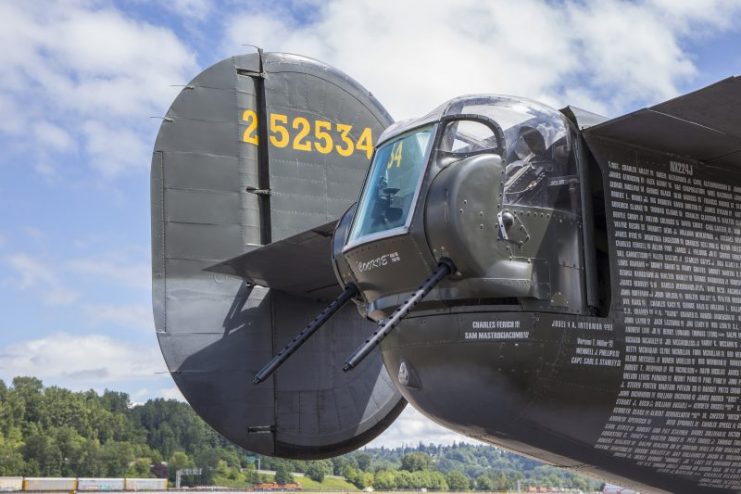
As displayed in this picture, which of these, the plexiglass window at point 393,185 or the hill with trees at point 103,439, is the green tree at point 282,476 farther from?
the plexiglass window at point 393,185

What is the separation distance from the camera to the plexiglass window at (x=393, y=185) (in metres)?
8.22

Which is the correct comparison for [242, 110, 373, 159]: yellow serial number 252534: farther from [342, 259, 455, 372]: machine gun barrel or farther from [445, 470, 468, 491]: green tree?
[445, 470, 468, 491]: green tree

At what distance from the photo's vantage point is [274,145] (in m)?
12.8

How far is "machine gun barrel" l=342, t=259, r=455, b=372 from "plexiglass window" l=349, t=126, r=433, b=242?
61 centimetres

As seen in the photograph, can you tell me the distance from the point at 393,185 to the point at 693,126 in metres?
2.75

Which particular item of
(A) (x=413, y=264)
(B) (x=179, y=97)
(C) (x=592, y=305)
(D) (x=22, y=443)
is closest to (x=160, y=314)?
(B) (x=179, y=97)

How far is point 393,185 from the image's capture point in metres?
8.46

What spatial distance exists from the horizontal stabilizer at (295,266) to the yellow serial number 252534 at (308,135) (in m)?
2.09

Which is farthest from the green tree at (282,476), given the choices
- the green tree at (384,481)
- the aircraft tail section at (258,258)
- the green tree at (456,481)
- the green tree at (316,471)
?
the aircraft tail section at (258,258)

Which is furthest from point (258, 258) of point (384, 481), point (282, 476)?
point (384, 481)

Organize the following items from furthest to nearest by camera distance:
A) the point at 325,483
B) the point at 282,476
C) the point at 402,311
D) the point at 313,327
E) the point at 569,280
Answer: the point at 325,483
the point at 282,476
the point at 313,327
the point at 569,280
the point at 402,311

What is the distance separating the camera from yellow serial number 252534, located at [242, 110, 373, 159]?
12.7 metres

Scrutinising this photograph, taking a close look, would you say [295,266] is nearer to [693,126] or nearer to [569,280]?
[569,280]

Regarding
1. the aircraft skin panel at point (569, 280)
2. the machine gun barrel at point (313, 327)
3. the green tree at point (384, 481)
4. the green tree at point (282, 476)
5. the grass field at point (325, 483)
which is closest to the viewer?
the aircraft skin panel at point (569, 280)
